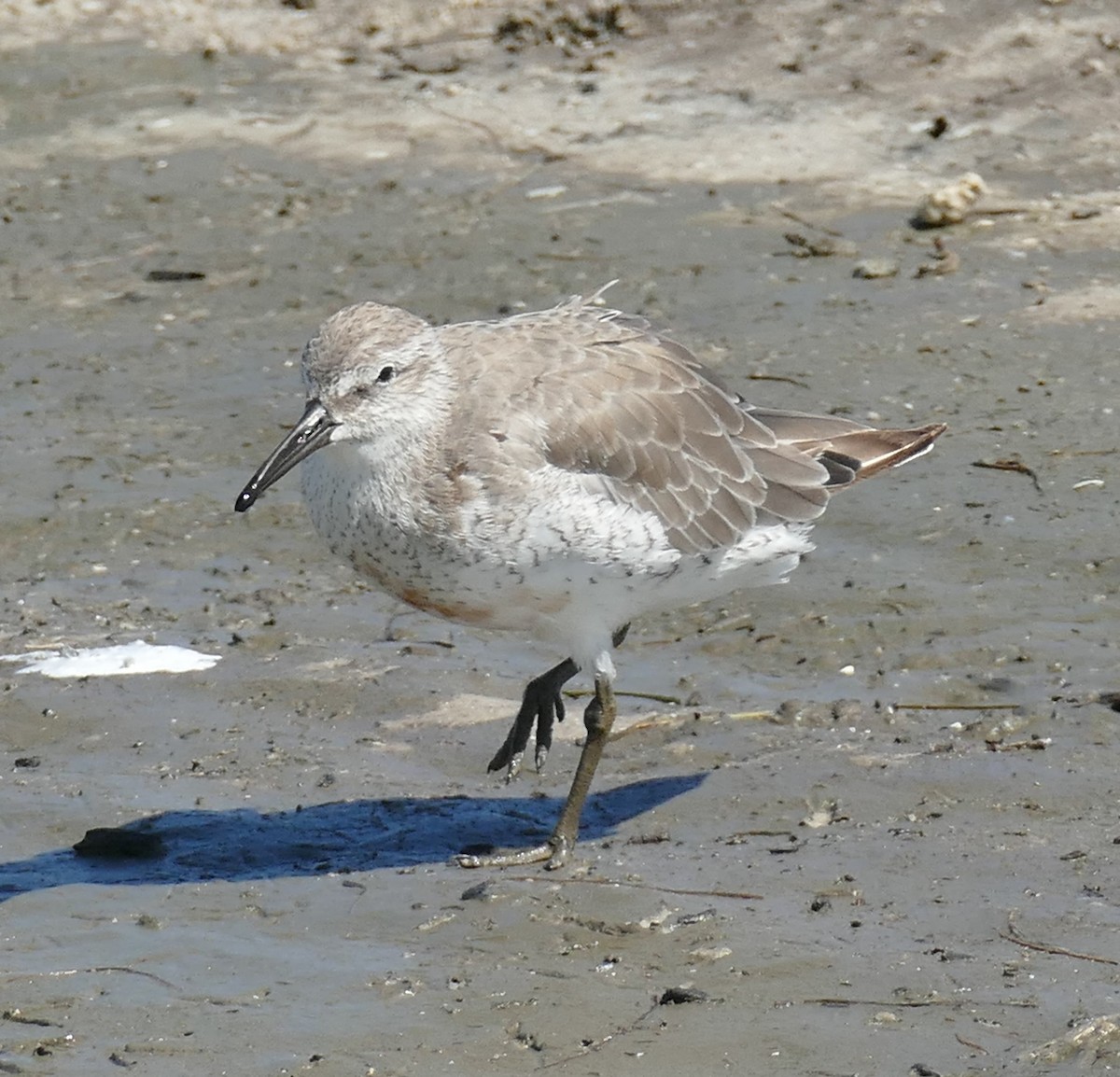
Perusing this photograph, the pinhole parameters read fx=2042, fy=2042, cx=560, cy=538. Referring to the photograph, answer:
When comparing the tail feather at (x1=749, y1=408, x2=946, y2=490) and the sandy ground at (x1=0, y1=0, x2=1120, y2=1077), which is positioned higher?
the tail feather at (x1=749, y1=408, x2=946, y2=490)

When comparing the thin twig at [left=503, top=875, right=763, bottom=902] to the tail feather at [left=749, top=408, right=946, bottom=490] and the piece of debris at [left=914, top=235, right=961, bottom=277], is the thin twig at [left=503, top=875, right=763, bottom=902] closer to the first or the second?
the tail feather at [left=749, top=408, right=946, bottom=490]

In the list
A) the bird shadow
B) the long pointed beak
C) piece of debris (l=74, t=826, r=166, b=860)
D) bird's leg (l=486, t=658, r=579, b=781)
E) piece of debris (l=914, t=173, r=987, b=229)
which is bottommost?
the bird shadow

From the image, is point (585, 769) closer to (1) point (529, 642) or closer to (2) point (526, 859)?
(2) point (526, 859)

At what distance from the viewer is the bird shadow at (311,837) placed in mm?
6801

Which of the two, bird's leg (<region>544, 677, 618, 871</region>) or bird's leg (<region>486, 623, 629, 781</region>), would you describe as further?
bird's leg (<region>486, 623, 629, 781</region>)

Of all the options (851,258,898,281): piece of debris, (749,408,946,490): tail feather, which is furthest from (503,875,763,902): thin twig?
(851,258,898,281): piece of debris

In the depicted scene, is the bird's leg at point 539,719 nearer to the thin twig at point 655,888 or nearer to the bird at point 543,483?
the bird at point 543,483

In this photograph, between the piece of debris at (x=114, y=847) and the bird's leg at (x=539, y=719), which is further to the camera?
the bird's leg at (x=539, y=719)

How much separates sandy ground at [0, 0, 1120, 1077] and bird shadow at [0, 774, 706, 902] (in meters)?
0.02

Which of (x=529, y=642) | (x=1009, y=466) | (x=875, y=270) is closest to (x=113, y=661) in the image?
(x=529, y=642)

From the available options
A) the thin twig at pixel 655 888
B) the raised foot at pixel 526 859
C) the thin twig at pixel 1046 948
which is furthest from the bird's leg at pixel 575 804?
the thin twig at pixel 1046 948

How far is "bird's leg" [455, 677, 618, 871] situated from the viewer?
684 centimetres

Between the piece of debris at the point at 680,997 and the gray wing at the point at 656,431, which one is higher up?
the gray wing at the point at 656,431

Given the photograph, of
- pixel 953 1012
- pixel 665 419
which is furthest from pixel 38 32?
pixel 953 1012
